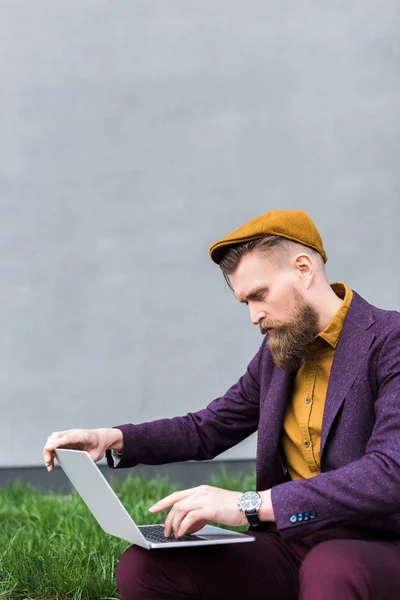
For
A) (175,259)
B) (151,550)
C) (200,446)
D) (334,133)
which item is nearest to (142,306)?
(175,259)

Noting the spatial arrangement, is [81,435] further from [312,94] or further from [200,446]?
[312,94]

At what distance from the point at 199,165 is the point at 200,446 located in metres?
3.19

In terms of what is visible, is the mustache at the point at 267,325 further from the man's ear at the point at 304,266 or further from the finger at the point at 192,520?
the finger at the point at 192,520

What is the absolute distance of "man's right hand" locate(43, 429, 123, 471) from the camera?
254 cm

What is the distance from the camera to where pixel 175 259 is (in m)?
5.71

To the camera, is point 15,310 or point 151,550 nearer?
point 151,550

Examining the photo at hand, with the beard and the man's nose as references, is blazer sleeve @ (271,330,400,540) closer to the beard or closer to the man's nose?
the beard

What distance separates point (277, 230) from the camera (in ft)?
8.02

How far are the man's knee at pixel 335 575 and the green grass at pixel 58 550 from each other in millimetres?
1257

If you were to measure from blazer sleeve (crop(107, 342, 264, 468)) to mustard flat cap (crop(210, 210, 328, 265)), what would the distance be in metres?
0.42

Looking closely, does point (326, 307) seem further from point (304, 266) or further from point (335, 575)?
point (335, 575)

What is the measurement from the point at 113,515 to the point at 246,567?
419mm

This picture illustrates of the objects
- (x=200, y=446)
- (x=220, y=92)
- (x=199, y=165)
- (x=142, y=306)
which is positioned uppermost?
(x=220, y=92)

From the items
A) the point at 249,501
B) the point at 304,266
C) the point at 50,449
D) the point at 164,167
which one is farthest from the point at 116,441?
the point at 164,167
